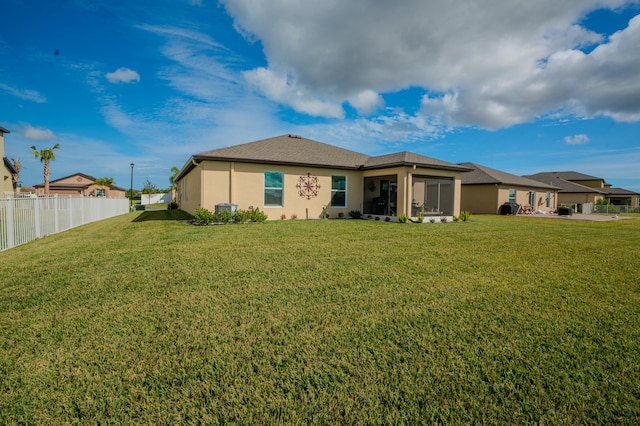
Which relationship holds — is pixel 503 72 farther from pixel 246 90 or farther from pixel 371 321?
pixel 371 321

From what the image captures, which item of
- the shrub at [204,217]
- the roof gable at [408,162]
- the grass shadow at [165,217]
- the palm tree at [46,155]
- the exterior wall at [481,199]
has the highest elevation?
the palm tree at [46,155]

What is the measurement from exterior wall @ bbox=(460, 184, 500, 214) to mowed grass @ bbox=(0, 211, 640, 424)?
64.5 ft

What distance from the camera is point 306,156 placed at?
15203 mm

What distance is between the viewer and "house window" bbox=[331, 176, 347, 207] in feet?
51.4

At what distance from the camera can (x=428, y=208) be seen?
1995 centimetres

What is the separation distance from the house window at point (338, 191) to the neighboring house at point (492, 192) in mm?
12773

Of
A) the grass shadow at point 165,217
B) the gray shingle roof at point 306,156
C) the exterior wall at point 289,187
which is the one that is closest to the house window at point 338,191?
the exterior wall at point 289,187

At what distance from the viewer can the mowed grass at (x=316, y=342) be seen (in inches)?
80.1

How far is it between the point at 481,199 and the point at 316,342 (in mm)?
25388

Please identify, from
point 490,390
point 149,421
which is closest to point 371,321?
point 490,390

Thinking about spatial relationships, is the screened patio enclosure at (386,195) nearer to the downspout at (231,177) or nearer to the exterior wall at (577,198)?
the downspout at (231,177)

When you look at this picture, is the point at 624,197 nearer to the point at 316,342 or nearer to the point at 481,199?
the point at 481,199

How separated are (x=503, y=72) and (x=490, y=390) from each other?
65.2 feet

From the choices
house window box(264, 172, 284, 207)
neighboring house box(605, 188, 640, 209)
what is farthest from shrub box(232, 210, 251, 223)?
neighboring house box(605, 188, 640, 209)
